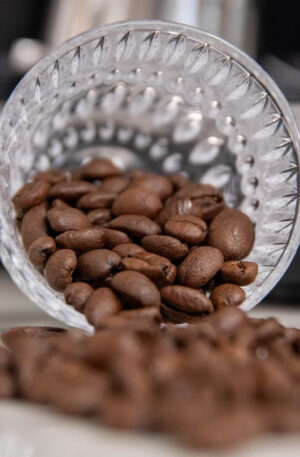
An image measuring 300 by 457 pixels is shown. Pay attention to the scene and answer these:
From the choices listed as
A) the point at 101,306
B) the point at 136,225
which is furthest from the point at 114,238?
the point at 101,306

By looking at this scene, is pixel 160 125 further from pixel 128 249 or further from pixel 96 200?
pixel 128 249

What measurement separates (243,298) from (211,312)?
0.20ft

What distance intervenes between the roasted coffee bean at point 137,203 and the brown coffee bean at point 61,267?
0.12 meters

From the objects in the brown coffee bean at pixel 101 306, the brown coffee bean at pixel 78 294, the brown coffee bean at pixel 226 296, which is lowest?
the brown coffee bean at pixel 78 294

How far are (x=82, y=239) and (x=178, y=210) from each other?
0.15 m

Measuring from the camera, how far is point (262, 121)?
989 millimetres

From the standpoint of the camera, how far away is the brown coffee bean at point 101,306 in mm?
764

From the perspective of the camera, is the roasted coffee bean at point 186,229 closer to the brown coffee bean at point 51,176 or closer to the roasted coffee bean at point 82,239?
the roasted coffee bean at point 82,239

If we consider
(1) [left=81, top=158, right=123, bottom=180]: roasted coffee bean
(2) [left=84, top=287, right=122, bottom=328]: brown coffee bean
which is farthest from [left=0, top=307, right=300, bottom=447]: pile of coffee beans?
(1) [left=81, top=158, right=123, bottom=180]: roasted coffee bean

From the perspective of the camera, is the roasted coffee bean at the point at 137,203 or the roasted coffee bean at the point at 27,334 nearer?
the roasted coffee bean at the point at 27,334

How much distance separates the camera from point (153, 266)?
82 cm

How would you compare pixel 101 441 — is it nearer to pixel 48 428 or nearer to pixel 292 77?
pixel 48 428

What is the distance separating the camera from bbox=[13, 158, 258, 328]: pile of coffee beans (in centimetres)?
81

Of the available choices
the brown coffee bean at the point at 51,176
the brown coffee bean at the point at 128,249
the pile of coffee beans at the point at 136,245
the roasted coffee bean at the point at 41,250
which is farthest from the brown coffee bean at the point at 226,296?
the brown coffee bean at the point at 51,176
